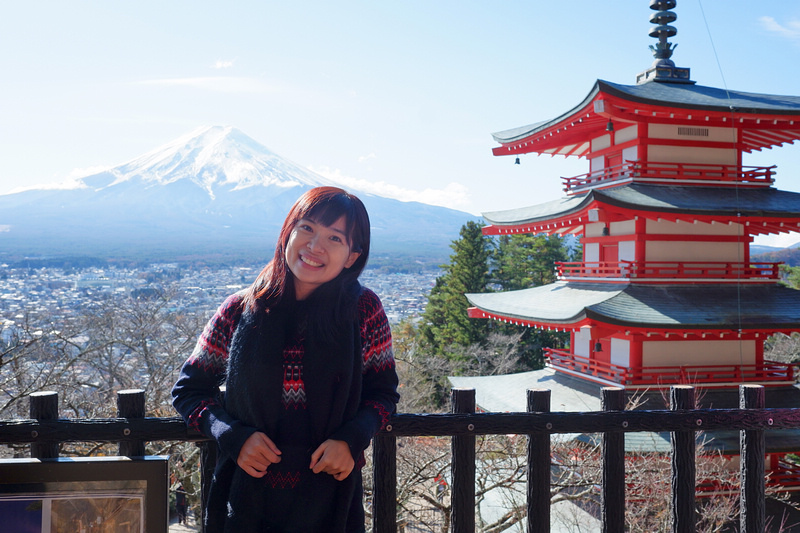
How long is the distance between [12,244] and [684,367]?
73737 millimetres

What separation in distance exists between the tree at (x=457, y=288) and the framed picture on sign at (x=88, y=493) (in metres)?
26.0

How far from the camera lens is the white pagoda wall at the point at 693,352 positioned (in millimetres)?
10355

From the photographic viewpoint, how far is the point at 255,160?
147 m

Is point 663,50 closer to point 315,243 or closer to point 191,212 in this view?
point 315,243

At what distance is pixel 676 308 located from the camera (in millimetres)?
9930

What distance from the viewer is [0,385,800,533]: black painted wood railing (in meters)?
2.09

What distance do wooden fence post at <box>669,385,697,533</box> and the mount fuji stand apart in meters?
59.4

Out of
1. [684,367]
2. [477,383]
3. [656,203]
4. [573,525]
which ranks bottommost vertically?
[573,525]

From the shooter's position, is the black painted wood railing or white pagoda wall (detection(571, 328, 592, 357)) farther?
white pagoda wall (detection(571, 328, 592, 357))

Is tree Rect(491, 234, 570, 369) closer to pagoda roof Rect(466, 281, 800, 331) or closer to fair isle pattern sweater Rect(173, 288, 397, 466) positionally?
pagoda roof Rect(466, 281, 800, 331)

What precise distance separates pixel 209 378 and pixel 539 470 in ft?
4.15

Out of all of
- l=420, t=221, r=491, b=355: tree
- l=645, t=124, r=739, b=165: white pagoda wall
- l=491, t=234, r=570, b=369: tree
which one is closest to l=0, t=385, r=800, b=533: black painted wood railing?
l=645, t=124, r=739, b=165: white pagoda wall

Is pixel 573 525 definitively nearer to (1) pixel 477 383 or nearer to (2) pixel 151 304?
(1) pixel 477 383

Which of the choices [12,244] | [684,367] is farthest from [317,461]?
[12,244]
